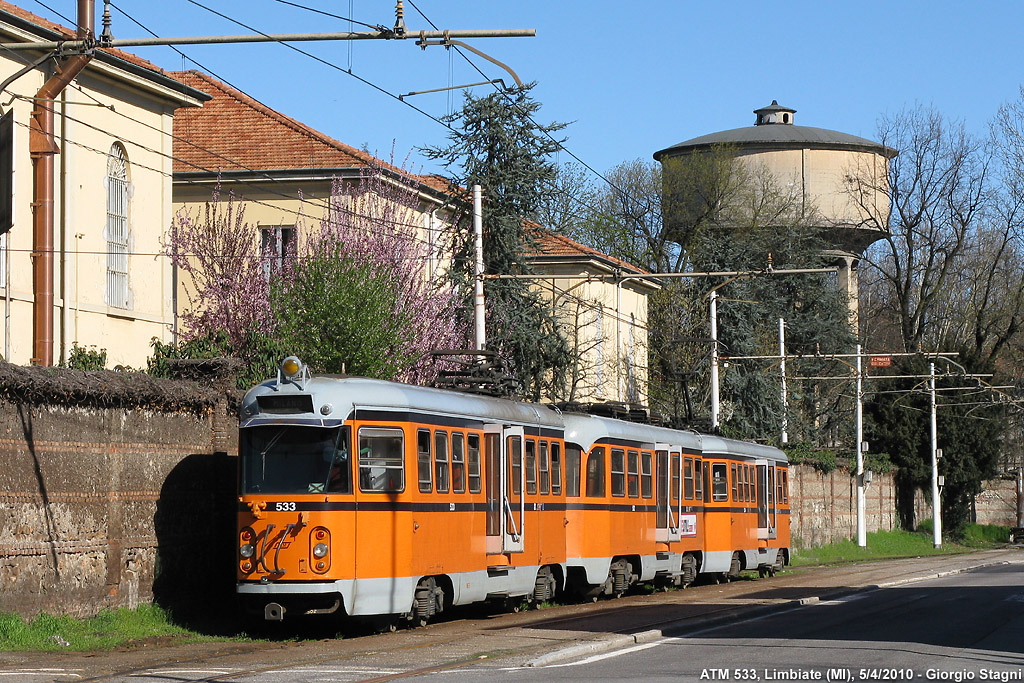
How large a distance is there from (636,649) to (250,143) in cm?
2646

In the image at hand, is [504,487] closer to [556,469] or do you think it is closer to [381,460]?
[556,469]

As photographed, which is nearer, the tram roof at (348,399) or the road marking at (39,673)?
the road marking at (39,673)

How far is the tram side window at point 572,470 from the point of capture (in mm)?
23578

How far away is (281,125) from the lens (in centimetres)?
4028

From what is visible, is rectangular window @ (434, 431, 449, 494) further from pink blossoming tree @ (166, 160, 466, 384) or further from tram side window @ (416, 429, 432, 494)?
pink blossoming tree @ (166, 160, 466, 384)

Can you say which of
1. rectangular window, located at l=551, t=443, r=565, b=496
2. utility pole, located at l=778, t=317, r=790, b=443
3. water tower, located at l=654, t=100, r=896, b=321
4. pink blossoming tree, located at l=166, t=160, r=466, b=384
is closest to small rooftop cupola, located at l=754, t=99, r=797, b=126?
water tower, located at l=654, t=100, r=896, b=321

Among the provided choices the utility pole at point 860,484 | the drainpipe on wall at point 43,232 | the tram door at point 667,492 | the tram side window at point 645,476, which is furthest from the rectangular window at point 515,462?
the utility pole at point 860,484

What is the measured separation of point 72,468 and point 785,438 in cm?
3696

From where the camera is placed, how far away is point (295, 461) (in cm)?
1777

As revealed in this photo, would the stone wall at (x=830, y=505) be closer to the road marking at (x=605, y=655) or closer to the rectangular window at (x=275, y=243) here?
the rectangular window at (x=275, y=243)

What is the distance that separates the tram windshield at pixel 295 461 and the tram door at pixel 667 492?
10929mm

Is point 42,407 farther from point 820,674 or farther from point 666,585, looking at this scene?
point 666,585

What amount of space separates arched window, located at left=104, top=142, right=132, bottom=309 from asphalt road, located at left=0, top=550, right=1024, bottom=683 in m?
11.1

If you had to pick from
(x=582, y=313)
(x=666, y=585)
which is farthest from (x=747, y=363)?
(x=666, y=585)
